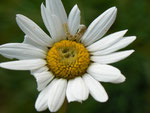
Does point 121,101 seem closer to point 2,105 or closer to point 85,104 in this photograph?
point 85,104

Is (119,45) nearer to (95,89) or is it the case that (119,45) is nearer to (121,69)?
(95,89)

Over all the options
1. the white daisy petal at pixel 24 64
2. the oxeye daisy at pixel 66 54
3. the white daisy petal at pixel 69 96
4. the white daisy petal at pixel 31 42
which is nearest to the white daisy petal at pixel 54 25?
the oxeye daisy at pixel 66 54

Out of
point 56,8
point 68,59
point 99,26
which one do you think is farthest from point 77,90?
point 56,8

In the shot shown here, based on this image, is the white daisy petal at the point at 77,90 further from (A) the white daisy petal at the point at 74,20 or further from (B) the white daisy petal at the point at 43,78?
(A) the white daisy petal at the point at 74,20


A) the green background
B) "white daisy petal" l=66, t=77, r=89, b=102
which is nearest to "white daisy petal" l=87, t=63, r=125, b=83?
"white daisy petal" l=66, t=77, r=89, b=102

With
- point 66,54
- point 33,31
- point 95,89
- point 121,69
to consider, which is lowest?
point 121,69

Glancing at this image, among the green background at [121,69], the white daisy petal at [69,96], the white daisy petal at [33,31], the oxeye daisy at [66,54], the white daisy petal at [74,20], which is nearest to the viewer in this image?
the white daisy petal at [69,96]
